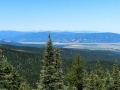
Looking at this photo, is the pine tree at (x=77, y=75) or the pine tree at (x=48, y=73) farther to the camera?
the pine tree at (x=77, y=75)

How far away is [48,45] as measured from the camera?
18812mm

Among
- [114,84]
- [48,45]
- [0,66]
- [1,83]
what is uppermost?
[48,45]

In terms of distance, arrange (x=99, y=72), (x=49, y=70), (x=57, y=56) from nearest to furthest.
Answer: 1. (x=49, y=70)
2. (x=57, y=56)
3. (x=99, y=72)

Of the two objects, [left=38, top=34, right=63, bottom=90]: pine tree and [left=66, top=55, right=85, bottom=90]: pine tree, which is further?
[left=66, top=55, right=85, bottom=90]: pine tree

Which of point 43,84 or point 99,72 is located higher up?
point 43,84

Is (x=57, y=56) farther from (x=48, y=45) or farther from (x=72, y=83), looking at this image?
(x=72, y=83)

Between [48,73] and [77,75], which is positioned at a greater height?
[48,73]

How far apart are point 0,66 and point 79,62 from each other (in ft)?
82.1

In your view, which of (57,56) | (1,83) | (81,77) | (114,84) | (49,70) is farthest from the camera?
(114,84)

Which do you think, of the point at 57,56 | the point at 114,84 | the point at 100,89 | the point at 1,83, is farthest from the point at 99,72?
the point at 1,83

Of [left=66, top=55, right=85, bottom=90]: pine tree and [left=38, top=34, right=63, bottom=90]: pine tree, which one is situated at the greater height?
[left=38, top=34, right=63, bottom=90]: pine tree

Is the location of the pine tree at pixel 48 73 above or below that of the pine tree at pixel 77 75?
above

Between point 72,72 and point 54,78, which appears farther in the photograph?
point 72,72

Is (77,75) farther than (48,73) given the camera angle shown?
Yes
